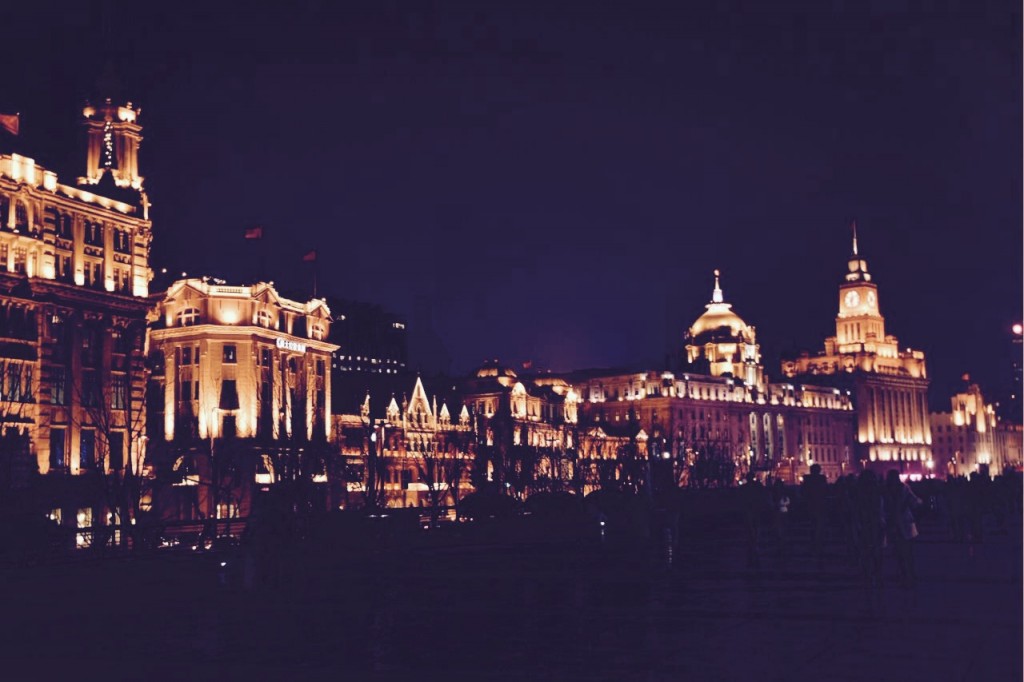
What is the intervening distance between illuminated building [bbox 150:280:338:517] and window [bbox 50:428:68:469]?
78.2 feet

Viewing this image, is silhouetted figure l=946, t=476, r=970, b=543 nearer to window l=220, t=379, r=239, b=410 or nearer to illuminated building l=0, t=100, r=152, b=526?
illuminated building l=0, t=100, r=152, b=526

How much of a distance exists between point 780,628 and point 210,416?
9230 centimetres

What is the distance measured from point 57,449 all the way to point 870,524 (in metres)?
62.5

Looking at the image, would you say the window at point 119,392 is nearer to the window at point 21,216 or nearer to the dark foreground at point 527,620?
the window at point 21,216

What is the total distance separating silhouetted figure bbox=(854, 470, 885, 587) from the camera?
81.8ft

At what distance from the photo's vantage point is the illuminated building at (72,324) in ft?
245

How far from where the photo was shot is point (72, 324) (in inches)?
3127

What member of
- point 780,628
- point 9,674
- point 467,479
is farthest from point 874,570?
point 467,479

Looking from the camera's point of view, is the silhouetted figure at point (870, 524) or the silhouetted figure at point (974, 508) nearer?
the silhouetted figure at point (870, 524)

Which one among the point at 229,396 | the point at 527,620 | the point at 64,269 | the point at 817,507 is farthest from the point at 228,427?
the point at 527,620

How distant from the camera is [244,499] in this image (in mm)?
99312

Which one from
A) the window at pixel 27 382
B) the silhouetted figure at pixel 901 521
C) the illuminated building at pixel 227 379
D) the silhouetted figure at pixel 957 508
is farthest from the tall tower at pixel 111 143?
the silhouetted figure at pixel 901 521

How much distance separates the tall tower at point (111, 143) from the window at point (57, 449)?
64.5 ft

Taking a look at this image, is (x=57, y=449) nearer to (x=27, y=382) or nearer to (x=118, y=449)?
(x=27, y=382)
